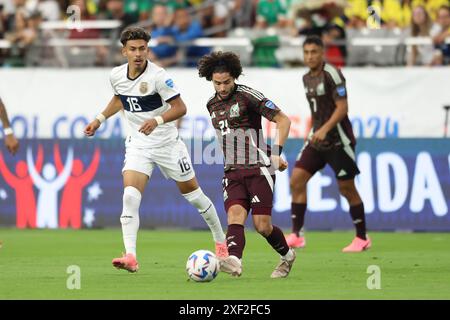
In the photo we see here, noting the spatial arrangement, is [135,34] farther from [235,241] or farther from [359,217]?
[359,217]

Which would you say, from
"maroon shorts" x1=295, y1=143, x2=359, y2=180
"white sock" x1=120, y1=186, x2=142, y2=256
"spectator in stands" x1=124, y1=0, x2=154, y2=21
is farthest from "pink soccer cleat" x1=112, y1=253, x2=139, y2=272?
"spectator in stands" x1=124, y1=0, x2=154, y2=21

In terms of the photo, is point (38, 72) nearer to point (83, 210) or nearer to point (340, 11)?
point (83, 210)

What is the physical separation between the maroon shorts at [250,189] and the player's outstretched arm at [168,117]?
2.93ft

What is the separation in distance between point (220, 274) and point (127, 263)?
1.09 m

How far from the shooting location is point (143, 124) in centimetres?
1177

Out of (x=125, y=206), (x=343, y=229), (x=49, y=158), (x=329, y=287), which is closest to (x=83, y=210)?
(x=49, y=158)

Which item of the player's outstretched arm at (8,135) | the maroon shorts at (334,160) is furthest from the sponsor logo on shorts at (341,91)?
the player's outstretched arm at (8,135)

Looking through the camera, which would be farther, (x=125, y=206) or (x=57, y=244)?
(x=57, y=244)

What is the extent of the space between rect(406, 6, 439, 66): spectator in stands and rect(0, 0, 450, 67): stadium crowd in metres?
0.02

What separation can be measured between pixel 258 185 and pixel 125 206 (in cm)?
145

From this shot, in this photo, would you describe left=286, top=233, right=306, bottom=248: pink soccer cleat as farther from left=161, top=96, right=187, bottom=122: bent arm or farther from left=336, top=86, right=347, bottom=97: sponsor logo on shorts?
left=161, top=96, right=187, bottom=122: bent arm

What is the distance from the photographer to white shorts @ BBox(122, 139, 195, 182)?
40.0 ft

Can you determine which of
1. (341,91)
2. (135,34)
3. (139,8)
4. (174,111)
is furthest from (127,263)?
(139,8)

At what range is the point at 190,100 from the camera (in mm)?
21141
